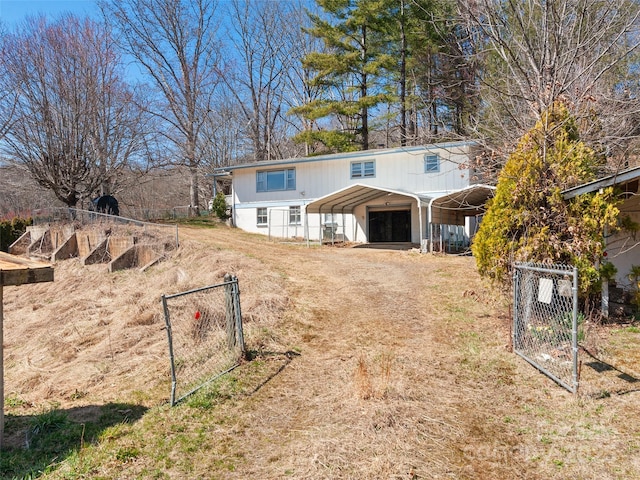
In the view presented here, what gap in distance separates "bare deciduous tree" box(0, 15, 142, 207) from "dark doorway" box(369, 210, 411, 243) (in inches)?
502

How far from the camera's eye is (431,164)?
1962cm

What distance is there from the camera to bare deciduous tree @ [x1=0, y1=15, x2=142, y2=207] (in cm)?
1714

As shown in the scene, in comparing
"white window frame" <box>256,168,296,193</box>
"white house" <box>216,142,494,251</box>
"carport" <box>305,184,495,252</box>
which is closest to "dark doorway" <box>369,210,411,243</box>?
"white house" <box>216,142,494,251</box>

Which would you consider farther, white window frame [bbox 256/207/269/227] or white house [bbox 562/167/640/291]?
white window frame [bbox 256/207/269/227]

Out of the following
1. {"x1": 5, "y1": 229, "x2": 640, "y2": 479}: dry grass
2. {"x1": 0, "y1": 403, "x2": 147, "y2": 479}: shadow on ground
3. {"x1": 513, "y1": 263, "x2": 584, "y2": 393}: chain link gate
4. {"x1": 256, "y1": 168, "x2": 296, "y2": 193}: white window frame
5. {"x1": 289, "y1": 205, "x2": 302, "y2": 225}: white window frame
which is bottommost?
{"x1": 0, "y1": 403, "x2": 147, "y2": 479}: shadow on ground

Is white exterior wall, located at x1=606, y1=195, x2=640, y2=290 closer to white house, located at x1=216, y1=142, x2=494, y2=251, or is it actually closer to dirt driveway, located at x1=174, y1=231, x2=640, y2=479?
dirt driveway, located at x1=174, y1=231, x2=640, y2=479

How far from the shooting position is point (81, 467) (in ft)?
11.3

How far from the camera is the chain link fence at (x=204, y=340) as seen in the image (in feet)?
16.2

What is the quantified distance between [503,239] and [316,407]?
13.5 ft

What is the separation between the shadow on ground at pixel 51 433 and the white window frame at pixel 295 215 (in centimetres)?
1778

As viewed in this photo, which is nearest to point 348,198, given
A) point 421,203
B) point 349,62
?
point 421,203

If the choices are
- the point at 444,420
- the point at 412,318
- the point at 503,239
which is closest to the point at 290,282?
the point at 412,318

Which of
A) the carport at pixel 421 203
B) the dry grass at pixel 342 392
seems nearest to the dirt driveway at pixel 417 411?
the dry grass at pixel 342 392

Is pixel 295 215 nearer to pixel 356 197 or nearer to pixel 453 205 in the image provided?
pixel 356 197
